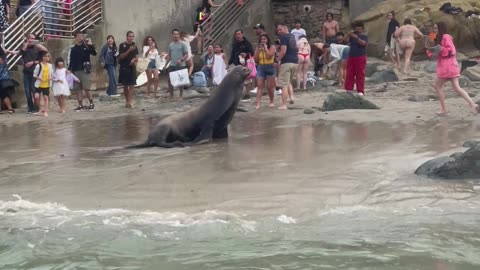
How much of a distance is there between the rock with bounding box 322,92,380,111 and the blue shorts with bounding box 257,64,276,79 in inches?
49.3

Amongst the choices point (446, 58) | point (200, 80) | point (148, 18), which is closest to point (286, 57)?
point (446, 58)

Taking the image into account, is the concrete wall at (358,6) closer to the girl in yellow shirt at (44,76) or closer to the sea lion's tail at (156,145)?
the girl in yellow shirt at (44,76)

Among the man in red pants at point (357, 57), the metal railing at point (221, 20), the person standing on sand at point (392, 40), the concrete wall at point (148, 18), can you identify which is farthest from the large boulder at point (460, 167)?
the metal railing at point (221, 20)

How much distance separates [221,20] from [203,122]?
13324 millimetres

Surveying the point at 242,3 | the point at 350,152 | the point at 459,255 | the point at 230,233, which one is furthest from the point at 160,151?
the point at 242,3

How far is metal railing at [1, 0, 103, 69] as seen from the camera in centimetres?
1704

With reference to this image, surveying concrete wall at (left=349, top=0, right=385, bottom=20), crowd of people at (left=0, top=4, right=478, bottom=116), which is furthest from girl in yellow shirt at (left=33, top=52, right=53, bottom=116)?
concrete wall at (left=349, top=0, right=385, bottom=20)

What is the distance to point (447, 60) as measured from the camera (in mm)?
11367

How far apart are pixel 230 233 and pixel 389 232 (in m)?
1.26

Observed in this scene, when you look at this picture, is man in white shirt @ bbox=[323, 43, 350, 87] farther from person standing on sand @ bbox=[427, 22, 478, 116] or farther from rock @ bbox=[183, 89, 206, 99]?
person standing on sand @ bbox=[427, 22, 478, 116]

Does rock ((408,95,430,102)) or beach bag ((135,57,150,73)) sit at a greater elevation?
beach bag ((135,57,150,73))

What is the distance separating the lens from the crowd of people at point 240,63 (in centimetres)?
1352

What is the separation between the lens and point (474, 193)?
644 cm

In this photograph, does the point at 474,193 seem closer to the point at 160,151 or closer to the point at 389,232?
the point at 389,232
